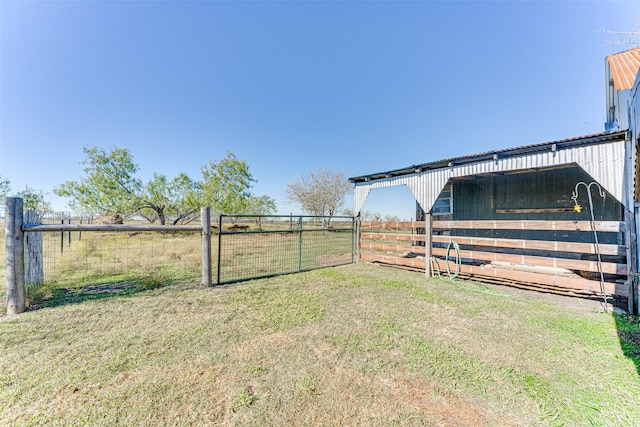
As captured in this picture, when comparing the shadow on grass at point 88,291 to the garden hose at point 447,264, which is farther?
the garden hose at point 447,264

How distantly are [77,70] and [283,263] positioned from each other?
10.9 meters

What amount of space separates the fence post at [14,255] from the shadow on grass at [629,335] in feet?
22.8

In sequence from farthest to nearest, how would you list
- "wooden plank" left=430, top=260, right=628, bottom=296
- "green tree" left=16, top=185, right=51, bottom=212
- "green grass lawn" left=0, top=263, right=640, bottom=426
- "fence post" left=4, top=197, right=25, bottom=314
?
1. "green tree" left=16, top=185, right=51, bottom=212
2. "wooden plank" left=430, top=260, right=628, bottom=296
3. "fence post" left=4, top=197, right=25, bottom=314
4. "green grass lawn" left=0, top=263, right=640, bottom=426

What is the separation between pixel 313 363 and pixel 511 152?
17.0 ft

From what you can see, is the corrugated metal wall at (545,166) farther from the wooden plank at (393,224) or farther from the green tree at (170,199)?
the green tree at (170,199)

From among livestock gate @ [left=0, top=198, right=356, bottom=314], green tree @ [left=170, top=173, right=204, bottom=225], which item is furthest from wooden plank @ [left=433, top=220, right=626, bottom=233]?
green tree @ [left=170, top=173, right=204, bottom=225]

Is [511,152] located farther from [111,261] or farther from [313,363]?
[111,261]

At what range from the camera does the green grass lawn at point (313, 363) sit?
151 centimetres

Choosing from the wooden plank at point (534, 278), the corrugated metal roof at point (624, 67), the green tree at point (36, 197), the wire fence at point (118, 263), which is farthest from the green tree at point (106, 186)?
the corrugated metal roof at point (624, 67)

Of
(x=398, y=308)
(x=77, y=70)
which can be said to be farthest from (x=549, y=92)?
(x=77, y=70)

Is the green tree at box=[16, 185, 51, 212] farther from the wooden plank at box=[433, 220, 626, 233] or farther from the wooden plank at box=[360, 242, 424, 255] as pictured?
the wooden plank at box=[433, 220, 626, 233]

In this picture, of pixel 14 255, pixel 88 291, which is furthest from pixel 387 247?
pixel 14 255

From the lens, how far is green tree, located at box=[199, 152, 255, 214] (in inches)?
664

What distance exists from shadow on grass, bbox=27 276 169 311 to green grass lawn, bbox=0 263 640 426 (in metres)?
0.05
